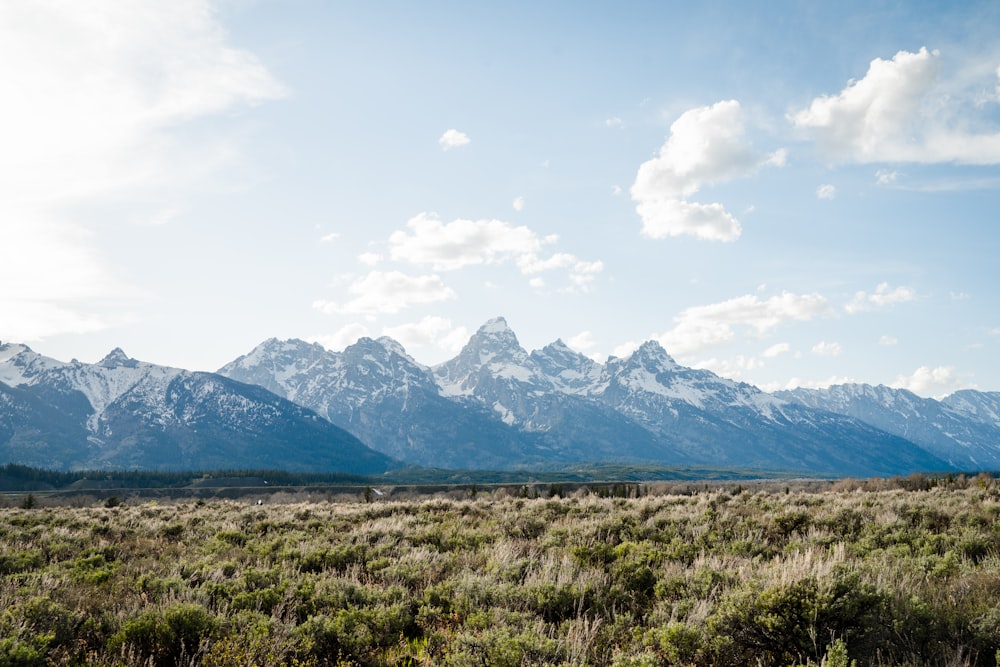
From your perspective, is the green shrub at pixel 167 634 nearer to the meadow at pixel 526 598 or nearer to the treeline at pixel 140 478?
the meadow at pixel 526 598

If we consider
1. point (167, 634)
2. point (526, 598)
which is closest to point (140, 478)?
point (167, 634)

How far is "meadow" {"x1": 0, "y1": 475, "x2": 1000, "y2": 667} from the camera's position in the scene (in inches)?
240

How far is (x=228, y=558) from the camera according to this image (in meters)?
12.1

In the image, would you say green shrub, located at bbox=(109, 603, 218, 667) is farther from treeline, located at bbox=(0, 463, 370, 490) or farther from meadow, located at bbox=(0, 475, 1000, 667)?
treeline, located at bbox=(0, 463, 370, 490)

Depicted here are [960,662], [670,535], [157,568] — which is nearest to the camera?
[960,662]

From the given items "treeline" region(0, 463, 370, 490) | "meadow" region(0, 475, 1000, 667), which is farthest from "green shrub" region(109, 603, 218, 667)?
"treeline" region(0, 463, 370, 490)

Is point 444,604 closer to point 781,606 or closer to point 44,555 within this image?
point 781,606

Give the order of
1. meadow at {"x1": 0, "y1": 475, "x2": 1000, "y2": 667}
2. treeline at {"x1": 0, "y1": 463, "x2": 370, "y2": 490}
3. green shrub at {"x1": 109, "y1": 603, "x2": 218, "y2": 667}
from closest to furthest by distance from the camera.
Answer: meadow at {"x1": 0, "y1": 475, "x2": 1000, "y2": 667}, green shrub at {"x1": 109, "y1": 603, "x2": 218, "y2": 667}, treeline at {"x1": 0, "y1": 463, "x2": 370, "y2": 490}

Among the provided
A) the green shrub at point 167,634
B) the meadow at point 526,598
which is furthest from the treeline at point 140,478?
the green shrub at point 167,634

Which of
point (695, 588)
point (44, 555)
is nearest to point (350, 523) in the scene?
point (44, 555)

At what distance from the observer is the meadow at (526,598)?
611 cm

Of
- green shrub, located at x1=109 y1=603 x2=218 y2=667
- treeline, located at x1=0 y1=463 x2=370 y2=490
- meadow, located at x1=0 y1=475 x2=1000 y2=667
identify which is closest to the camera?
meadow, located at x1=0 y1=475 x2=1000 y2=667

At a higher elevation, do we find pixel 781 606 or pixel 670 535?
pixel 781 606

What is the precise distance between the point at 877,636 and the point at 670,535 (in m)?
8.02
